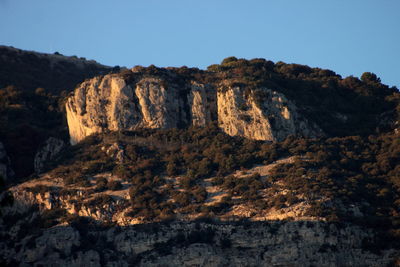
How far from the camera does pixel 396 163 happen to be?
84.3m

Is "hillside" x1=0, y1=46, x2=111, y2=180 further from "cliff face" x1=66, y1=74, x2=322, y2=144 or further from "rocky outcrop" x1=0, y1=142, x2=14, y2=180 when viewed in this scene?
"cliff face" x1=66, y1=74, x2=322, y2=144

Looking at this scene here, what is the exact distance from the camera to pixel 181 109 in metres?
93.3

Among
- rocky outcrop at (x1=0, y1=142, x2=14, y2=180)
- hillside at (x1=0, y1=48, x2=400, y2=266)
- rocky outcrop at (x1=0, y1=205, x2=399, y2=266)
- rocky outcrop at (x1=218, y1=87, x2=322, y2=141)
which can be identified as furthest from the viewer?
rocky outcrop at (x1=218, y1=87, x2=322, y2=141)

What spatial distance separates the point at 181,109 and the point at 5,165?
21780 mm

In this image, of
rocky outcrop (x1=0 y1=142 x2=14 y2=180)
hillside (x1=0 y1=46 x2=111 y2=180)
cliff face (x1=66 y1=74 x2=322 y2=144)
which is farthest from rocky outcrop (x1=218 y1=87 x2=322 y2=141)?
rocky outcrop (x1=0 y1=142 x2=14 y2=180)

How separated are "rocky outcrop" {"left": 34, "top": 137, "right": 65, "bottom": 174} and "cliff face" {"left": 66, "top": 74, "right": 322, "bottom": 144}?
2015 millimetres

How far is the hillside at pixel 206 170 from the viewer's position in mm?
70250

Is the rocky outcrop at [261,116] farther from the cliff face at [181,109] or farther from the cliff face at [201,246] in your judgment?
the cliff face at [201,246]

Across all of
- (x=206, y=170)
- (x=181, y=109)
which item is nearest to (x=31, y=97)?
(x=181, y=109)

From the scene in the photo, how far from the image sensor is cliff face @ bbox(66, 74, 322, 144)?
8931 centimetres

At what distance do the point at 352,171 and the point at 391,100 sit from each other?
21317 millimetres

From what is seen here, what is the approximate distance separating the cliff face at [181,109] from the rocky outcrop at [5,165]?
29.5 ft

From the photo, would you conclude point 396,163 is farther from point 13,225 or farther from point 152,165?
point 13,225

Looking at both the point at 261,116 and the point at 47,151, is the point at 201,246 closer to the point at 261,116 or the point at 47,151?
the point at 261,116
